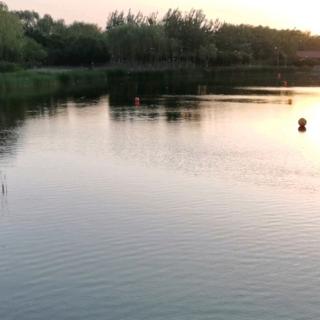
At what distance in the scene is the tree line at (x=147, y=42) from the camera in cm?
9588

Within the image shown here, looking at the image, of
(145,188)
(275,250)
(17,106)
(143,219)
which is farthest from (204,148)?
(17,106)

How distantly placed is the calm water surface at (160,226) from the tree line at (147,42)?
175ft

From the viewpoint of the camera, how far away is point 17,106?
54.3 m

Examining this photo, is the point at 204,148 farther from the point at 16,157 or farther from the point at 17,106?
the point at 17,106

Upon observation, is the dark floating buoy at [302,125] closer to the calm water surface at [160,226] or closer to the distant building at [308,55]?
the calm water surface at [160,226]

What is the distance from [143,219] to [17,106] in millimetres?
39387

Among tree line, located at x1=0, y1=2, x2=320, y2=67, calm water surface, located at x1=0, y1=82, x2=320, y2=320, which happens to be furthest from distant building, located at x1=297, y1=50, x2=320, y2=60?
calm water surface, located at x1=0, y1=82, x2=320, y2=320

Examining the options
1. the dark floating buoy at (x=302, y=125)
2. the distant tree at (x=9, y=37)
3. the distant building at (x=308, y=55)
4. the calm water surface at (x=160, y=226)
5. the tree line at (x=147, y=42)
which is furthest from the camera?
the distant building at (x=308, y=55)

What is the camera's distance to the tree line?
315 feet

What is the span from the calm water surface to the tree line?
175 ft

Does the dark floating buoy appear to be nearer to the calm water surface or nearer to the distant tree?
the calm water surface

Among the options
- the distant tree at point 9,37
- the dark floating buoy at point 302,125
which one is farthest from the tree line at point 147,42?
the dark floating buoy at point 302,125

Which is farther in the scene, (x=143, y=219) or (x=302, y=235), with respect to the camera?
(x=143, y=219)

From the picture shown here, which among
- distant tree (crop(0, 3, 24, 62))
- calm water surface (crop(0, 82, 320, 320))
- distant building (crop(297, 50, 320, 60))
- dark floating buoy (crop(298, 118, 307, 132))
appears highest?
distant tree (crop(0, 3, 24, 62))
